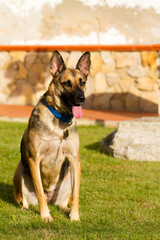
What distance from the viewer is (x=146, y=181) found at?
6.32 m

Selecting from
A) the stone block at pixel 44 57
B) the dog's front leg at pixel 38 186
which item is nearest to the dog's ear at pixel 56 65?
the dog's front leg at pixel 38 186

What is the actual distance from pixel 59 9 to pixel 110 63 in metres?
2.70

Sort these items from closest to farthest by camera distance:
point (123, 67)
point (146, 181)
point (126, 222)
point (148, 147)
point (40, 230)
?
point (40, 230)
point (126, 222)
point (146, 181)
point (148, 147)
point (123, 67)

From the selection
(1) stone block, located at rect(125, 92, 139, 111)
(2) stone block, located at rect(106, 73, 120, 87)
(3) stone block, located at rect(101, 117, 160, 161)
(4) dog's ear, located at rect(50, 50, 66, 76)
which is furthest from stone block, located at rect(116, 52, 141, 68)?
(4) dog's ear, located at rect(50, 50, 66, 76)

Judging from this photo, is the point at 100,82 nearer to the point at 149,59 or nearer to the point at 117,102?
the point at 117,102

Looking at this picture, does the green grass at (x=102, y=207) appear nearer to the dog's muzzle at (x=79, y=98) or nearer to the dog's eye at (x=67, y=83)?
the dog's muzzle at (x=79, y=98)

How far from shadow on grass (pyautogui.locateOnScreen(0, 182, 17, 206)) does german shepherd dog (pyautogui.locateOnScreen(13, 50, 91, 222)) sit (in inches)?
20.9

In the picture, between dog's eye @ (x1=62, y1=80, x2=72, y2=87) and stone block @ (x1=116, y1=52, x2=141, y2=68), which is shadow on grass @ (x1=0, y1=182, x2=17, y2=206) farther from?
stone block @ (x1=116, y1=52, x2=141, y2=68)

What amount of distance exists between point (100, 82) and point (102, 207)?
9716mm

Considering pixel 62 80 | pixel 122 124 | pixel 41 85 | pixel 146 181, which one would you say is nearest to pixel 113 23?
pixel 41 85

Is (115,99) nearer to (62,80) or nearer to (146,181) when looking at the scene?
(146,181)

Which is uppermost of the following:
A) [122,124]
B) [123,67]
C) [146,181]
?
[123,67]

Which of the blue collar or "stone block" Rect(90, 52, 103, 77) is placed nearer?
the blue collar

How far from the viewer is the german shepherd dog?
462 centimetres
